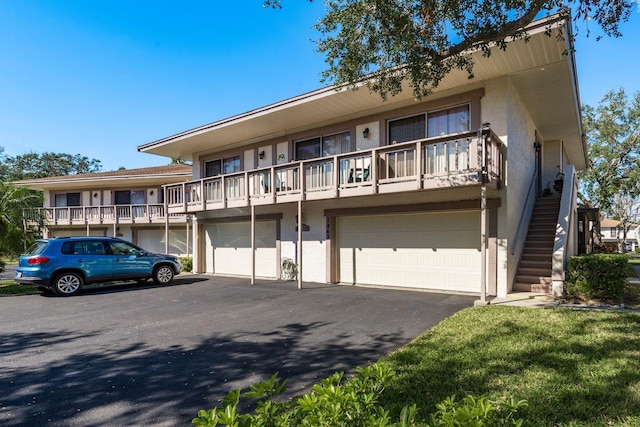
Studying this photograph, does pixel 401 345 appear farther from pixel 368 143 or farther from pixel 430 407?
pixel 368 143

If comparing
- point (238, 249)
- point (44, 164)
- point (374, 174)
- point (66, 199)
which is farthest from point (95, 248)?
point (44, 164)

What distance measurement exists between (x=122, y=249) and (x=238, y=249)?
452cm

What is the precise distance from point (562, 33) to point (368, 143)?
5.54m

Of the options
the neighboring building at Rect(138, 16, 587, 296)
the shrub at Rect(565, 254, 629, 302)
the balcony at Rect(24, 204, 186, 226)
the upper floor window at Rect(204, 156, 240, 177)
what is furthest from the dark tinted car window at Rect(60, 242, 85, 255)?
the shrub at Rect(565, 254, 629, 302)

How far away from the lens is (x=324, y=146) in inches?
494

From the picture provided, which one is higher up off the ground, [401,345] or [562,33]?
[562,33]

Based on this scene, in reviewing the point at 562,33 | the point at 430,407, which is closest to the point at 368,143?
the point at 562,33

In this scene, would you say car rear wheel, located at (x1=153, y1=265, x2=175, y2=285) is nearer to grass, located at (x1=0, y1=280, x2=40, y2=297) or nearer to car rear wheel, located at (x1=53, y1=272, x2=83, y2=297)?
car rear wheel, located at (x1=53, y1=272, x2=83, y2=297)

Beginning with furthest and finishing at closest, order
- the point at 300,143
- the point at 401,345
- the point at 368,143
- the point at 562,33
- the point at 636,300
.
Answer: the point at 300,143
the point at 368,143
the point at 636,300
the point at 562,33
the point at 401,345

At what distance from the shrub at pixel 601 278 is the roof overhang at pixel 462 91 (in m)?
4.39

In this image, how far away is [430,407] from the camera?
3.22m

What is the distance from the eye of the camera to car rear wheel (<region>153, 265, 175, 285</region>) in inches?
492

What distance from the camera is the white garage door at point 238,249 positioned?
1402cm

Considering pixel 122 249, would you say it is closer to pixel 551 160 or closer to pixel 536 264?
pixel 536 264
